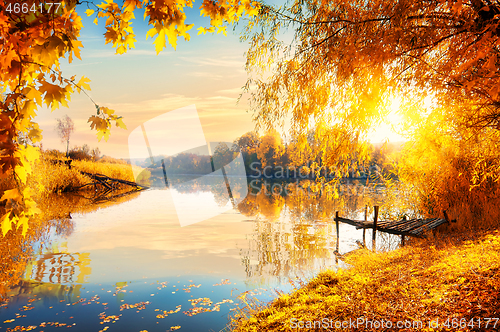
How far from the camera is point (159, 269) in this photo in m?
7.68

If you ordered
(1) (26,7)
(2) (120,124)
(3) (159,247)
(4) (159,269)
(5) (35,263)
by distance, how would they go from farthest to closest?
1. (3) (159,247)
2. (4) (159,269)
3. (5) (35,263)
4. (2) (120,124)
5. (1) (26,7)

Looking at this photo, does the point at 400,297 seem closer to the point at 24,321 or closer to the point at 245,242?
the point at 24,321

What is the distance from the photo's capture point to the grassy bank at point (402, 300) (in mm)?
3225

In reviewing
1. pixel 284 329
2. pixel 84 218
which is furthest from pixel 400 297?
pixel 84 218

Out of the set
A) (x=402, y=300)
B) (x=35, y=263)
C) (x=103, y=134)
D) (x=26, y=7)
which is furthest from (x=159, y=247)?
(x=26, y=7)

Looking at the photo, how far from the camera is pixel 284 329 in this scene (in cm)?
379

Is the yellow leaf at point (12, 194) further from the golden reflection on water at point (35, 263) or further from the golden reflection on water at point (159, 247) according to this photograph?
the golden reflection on water at point (159, 247)

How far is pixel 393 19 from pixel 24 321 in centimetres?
804

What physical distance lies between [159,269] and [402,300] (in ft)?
19.6

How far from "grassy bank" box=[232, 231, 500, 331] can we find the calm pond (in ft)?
3.68

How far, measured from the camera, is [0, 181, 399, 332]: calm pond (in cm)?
526

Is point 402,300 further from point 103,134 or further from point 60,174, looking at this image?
point 60,174

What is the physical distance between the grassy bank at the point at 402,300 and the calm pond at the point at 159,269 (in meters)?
1.12

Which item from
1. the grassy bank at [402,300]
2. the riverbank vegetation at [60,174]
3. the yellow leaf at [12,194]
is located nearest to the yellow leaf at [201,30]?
the yellow leaf at [12,194]
